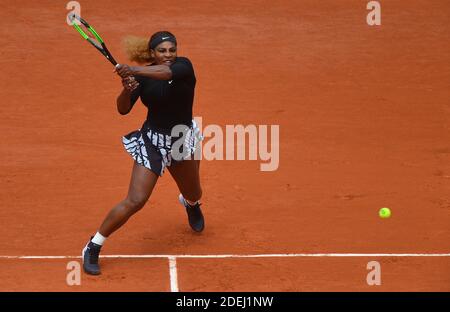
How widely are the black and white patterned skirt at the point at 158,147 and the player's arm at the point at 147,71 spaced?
87 cm

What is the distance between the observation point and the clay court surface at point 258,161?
960cm

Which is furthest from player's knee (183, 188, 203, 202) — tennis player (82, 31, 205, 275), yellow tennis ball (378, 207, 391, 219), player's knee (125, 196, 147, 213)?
yellow tennis ball (378, 207, 391, 219)

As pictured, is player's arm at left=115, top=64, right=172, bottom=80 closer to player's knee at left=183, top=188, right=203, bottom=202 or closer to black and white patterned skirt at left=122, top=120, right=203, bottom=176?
black and white patterned skirt at left=122, top=120, right=203, bottom=176

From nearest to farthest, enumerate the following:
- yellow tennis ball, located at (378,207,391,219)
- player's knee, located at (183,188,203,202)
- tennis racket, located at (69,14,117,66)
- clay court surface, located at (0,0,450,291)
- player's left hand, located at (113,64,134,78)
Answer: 1. player's left hand, located at (113,64,134,78)
2. tennis racket, located at (69,14,117,66)
3. clay court surface, located at (0,0,450,291)
4. player's knee, located at (183,188,203,202)
5. yellow tennis ball, located at (378,207,391,219)

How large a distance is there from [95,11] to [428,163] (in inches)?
309

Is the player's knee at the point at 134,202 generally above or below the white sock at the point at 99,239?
above

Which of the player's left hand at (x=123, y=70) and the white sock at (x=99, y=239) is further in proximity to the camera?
the white sock at (x=99, y=239)

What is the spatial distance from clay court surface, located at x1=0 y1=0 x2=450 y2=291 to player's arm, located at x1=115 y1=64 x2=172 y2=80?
2.07 metres

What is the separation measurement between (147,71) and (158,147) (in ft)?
3.68

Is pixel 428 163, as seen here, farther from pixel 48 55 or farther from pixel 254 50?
pixel 48 55

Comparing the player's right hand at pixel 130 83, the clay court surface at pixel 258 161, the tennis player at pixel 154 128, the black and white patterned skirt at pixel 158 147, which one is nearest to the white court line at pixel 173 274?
the clay court surface at pixel 258 161

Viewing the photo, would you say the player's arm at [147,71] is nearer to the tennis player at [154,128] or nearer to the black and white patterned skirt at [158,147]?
the tennis player at [154,128]

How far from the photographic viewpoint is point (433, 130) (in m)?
13.7

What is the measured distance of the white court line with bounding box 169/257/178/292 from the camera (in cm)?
903
